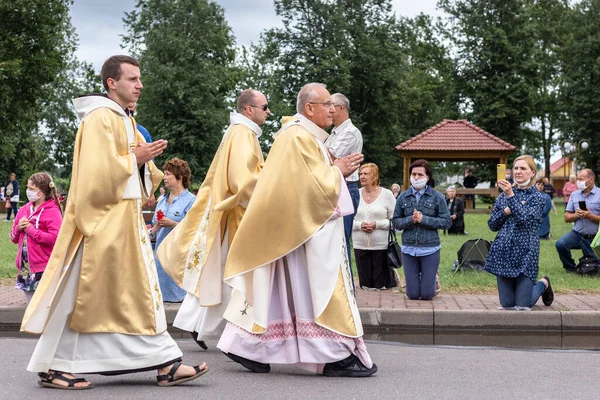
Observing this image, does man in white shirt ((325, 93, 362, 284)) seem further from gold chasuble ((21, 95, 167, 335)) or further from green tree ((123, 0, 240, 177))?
green tree ((123, 0, 240, 177))

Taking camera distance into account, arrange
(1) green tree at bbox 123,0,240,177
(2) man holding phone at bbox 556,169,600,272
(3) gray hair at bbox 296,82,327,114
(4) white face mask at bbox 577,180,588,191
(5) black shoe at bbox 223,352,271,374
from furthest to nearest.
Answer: (1) green tree at bbox 123,0,240,177
(4) white face mask at bbox 577,180,588,191
(2) man holding phone at bbox 556,169,600,272
(3) gray hair at bbox 296,82,327,114
(5) black shoe at bbox 223,352,271,374

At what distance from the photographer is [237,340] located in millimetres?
6531

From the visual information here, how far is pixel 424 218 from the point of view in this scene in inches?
418

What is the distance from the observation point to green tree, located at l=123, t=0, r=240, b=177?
169ft

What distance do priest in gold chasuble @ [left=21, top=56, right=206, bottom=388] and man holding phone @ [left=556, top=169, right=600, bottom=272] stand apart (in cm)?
918

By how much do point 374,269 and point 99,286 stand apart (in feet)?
21.2

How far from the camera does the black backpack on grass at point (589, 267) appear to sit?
13.4 m

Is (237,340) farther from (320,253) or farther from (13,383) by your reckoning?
(13,383)

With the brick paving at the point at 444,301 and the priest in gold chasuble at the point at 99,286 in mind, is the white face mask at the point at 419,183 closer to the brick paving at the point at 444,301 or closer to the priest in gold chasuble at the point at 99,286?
the brick paving at the point at 444,301

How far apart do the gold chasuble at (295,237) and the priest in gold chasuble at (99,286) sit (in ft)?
2.32

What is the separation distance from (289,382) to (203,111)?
151 ft

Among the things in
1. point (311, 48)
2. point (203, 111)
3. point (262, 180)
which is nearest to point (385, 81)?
point (311, 48)

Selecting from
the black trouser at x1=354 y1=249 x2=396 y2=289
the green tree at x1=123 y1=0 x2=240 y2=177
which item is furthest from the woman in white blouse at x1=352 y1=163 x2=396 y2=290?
the green tree at x1=123 y1=0 x2=240 y2=177

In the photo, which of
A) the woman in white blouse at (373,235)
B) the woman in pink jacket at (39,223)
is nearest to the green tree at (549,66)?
the woman in white blouse at (373,235)
